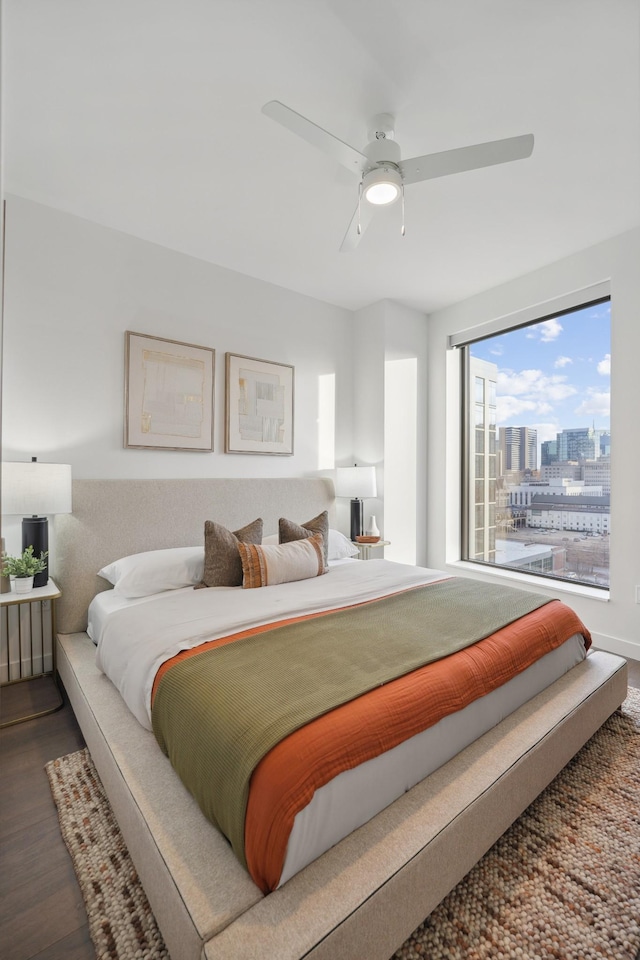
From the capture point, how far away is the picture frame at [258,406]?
11.6ft

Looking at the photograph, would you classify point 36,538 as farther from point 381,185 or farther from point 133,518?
point 381,185

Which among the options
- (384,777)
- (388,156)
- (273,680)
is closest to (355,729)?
(384,777)

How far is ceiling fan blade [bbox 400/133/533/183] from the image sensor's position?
6.07 ft

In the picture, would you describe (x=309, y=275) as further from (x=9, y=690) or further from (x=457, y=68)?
(x=9, y=690)

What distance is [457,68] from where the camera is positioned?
193 cm

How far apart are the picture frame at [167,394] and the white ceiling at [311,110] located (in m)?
0.70

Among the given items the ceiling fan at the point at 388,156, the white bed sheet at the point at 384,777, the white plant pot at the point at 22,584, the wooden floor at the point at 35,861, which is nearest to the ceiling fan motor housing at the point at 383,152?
the ceiling fan at the point at 388,156

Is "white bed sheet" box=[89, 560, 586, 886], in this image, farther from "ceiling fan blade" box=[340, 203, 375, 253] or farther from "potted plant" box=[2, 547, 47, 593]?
"ceiling fan blade" box=[340, 203, 375, 253]

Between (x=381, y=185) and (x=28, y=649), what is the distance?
2.97 m

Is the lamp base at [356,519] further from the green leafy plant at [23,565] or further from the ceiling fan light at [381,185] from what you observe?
the ceiling fan light at [381,185]

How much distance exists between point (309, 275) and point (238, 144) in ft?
4.63

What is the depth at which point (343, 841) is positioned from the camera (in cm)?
129

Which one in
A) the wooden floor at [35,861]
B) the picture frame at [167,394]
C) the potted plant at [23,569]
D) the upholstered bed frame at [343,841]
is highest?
the picture frame at [167,394]

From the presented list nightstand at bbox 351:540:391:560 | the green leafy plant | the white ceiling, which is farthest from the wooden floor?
the white ceiling
